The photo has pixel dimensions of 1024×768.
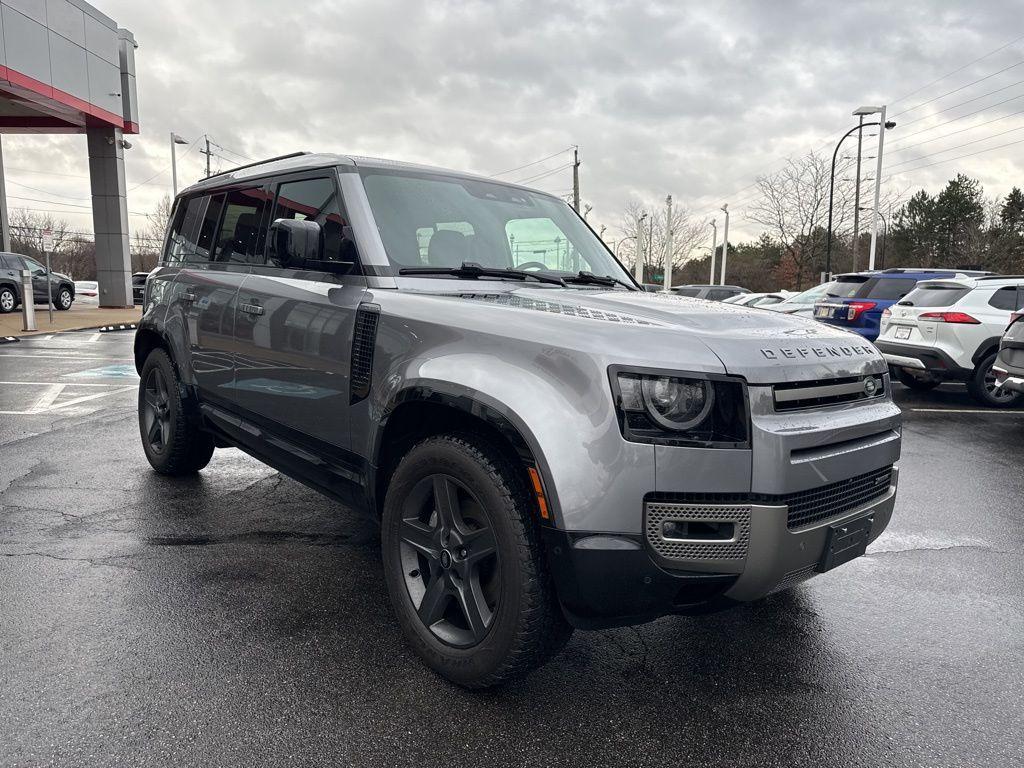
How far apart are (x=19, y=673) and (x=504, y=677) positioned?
1742 mm

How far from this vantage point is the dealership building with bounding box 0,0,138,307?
64.6 ft

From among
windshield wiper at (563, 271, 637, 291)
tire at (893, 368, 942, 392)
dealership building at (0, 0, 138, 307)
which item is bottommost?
tire at (893, 368, 942, 392)

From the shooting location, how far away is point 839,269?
2141 inches

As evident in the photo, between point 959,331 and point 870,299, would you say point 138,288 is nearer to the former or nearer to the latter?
point 870,299

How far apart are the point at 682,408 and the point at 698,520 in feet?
1.10

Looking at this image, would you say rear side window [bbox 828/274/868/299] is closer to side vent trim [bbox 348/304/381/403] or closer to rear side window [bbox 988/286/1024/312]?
rear side window [bbox 988/286/1024/312]

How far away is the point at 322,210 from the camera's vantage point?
347cm

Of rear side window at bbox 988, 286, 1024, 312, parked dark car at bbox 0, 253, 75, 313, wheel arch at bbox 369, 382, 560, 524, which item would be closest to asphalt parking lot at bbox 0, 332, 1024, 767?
wheel arch at bbox 369, 382, 560, 524

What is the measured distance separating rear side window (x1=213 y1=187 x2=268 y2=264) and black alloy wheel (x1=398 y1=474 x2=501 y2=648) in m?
1.95

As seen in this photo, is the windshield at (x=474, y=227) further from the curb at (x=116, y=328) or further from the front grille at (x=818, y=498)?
the curb at (x=116, y=328)

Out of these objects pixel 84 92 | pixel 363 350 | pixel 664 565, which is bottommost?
pixel 664 565

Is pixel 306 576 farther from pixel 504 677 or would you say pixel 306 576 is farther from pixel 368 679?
pixel 504 677

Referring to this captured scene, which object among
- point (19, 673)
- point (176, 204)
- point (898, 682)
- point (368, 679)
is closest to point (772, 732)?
point (898, 682)

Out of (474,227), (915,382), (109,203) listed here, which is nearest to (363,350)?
(474,227)
